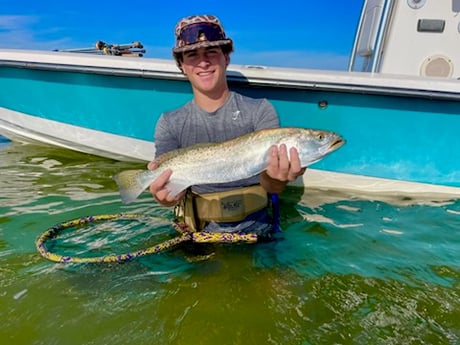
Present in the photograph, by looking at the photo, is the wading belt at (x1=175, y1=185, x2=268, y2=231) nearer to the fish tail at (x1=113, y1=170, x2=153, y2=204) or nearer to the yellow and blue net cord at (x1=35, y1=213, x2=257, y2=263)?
the yellow and blue net cord at (x1=35, y1=213, x2=257, y2=263)

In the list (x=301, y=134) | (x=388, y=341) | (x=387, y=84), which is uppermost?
(x=387, y=84)

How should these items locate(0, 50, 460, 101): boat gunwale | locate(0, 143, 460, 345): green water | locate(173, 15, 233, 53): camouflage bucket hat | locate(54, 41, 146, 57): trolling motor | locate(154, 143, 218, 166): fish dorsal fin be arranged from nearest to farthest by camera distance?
locate(0, 143, 460, 345): green water
locate(154, 143, 218, 166): fish dorsal fin
locate(173, 15, 233, 53): camouflage bucket hat
locate(0, 50, 460, 101): boat gunwale
locate(54, 41, 146, 57): trolling motor

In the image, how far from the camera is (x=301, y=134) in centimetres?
239

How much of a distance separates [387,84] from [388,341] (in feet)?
9.20

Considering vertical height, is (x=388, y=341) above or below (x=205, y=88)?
below

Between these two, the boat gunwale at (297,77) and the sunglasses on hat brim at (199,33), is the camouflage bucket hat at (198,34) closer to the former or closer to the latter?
the sunglasses on hat brim at (199,33)

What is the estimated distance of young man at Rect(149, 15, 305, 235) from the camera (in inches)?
115

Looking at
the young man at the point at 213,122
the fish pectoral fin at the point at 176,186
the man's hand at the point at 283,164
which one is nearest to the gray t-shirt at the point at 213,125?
the young man at the point at 213,122

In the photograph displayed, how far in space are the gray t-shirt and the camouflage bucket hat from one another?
432 millimetres

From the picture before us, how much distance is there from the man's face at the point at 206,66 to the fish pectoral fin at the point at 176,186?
0.73m

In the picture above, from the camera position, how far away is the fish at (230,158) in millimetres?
2385

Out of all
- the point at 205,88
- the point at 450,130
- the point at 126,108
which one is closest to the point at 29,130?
the point at 126,108

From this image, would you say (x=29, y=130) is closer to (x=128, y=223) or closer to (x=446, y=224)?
(x=128, y=223)

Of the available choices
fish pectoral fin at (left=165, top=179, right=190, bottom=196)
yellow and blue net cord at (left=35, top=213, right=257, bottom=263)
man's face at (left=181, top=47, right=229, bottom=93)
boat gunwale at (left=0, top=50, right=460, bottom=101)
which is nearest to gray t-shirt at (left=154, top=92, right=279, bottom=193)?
man's face at (left=181, top=47, right=229, bottom=93)
